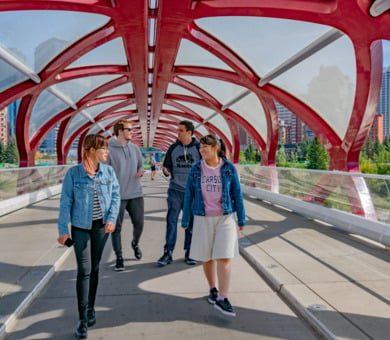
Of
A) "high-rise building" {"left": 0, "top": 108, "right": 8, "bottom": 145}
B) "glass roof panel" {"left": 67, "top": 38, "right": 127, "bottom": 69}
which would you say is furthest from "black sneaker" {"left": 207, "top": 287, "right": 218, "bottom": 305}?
"high-rise building" {"left": 0, "top": 108, "right": 8, "bottom": 145}

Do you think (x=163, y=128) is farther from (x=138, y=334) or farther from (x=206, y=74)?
(x=138, y=334)

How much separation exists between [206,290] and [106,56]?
13.1m

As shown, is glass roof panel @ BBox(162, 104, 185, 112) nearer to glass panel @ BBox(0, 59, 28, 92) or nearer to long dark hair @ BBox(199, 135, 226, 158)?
glass panel @ BBox(0, 59, 28, 92)

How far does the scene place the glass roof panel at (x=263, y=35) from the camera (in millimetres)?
10713

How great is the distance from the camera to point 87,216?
10.3 feet

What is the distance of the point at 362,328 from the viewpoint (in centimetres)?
310

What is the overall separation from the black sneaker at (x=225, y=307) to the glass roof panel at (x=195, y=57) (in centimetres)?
1150

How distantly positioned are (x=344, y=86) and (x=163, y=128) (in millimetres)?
32118

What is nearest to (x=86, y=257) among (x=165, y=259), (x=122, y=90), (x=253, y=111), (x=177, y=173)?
(x=165, y=259)

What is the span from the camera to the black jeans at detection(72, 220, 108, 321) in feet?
10.3

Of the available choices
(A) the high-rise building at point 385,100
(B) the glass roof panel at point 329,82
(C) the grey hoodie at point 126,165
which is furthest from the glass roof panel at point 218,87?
(A) the high-rise building at point 385,100

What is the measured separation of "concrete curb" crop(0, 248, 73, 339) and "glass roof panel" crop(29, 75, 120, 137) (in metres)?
14.7

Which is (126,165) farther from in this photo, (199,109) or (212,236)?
(199,109)

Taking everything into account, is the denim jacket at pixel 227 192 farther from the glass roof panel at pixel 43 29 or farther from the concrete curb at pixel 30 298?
the glass roof panel at pixel 43 29
